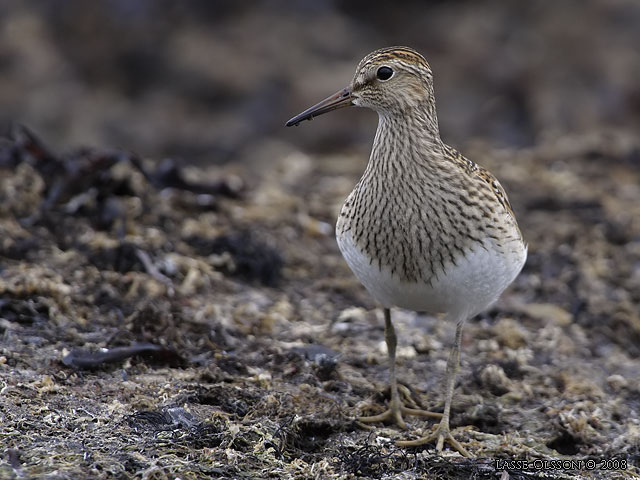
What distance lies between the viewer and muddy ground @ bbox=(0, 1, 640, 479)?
4555mm

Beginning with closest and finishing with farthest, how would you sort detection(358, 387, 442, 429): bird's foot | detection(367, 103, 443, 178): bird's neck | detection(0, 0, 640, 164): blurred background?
detection(367, 103, 443, 178): bird's neck
detection(358, 387, 442, 429): bird's foot
detection(0, 0, 640, 164): blurred background

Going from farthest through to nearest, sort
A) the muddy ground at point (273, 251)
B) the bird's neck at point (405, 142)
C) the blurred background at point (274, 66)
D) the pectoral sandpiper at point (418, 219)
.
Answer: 1. the blurred background at point (274, 66)
2. the bird's neck at point (405, 142)
3. the pectoral sandpiper at point (418, 219)
4. the muddy ground at point (273, 251)

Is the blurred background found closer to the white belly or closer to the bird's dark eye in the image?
the bird's dark eye

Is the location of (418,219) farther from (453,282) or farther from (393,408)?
(393,408)

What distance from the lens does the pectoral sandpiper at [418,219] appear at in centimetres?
470

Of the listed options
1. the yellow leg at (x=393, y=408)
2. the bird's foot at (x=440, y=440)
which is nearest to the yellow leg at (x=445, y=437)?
the bird's foot at (x=440, y=440)

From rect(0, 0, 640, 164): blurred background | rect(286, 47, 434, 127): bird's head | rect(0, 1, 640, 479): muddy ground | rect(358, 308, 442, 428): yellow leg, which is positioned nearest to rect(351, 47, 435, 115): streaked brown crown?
rect(286, 47, 434, 127): bird's head

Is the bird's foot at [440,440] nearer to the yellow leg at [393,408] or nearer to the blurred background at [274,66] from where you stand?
the yellow leg at [393,408]

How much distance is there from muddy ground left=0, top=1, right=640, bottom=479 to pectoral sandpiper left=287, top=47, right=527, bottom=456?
635 mm

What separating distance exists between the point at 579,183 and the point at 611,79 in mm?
3773

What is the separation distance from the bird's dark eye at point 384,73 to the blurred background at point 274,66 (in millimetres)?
6171

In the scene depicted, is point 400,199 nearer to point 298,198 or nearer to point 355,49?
point 298,198

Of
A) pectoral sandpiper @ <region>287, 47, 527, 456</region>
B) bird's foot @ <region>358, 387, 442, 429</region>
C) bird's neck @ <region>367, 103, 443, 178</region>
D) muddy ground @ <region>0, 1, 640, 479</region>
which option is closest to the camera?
muddy ground @ <region>0, 1, 640, 479</region>

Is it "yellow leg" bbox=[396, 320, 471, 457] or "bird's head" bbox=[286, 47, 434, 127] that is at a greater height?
"bird's head" bbox=[286, 47, 434, 127]
